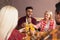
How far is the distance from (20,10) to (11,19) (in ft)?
10.2

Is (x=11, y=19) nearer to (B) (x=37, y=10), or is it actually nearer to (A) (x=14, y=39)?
(A) (x=14, y=39)

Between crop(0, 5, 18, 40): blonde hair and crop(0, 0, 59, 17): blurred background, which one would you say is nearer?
crop(0, 5, 18, 40): blonde hair

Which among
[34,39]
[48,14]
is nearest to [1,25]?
[34,39]

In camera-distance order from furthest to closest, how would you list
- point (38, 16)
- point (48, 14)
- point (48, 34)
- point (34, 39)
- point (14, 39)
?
point (38, 16) < point (48, 14) < point (14, 39) < point (34, 39) < point (48, 34)

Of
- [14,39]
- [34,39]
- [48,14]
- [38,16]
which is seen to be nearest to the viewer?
[34,39]

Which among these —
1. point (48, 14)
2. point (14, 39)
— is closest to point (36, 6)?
point (48, 14)

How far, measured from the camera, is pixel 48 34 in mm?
1438

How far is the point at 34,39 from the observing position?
1590 mm

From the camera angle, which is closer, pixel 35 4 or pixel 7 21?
pixel 7 21

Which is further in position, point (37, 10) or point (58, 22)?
point (37, 10)

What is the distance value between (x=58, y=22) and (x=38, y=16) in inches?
121

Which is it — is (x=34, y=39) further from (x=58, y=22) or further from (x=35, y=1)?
(x=35, y=1)

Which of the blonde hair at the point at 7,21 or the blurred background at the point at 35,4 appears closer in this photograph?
the blonde hair at the point at 7,21

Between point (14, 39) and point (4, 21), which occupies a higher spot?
point (4, 21)
